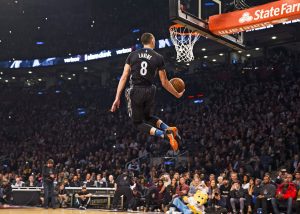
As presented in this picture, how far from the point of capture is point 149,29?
33.2 meters

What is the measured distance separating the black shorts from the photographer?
35.3ft

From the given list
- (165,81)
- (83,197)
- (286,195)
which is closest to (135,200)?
(83,197)

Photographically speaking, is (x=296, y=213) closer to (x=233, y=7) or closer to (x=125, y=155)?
(x=233, y=7)

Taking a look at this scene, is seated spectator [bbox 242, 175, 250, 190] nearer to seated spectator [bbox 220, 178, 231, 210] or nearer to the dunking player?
seated spectator [bbox 220, 178, 231, 210]

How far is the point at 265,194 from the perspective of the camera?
1419 centimetres

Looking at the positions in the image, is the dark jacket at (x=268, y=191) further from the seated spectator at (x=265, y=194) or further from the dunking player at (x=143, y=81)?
the dunking player at (x=143, y=81)

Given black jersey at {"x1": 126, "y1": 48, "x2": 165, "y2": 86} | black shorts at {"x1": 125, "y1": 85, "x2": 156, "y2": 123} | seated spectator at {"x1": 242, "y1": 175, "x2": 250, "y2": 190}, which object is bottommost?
seated spectator at {"x1": 242, "y1": 175, "x2": 250, "y2": 190}

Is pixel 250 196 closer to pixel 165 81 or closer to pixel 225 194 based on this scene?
pixel 225 194

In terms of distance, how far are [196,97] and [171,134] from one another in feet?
71.2

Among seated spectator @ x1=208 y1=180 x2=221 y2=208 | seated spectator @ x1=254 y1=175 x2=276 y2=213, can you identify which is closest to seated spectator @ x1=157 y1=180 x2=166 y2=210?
seated spectator @ x1=208 y1=180 x2=221 y2=208

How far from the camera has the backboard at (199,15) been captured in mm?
10711

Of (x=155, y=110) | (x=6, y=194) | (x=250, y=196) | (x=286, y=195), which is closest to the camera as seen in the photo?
(x=286, y=195)

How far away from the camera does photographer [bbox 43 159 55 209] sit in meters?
16.7

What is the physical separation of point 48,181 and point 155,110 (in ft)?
40.7
